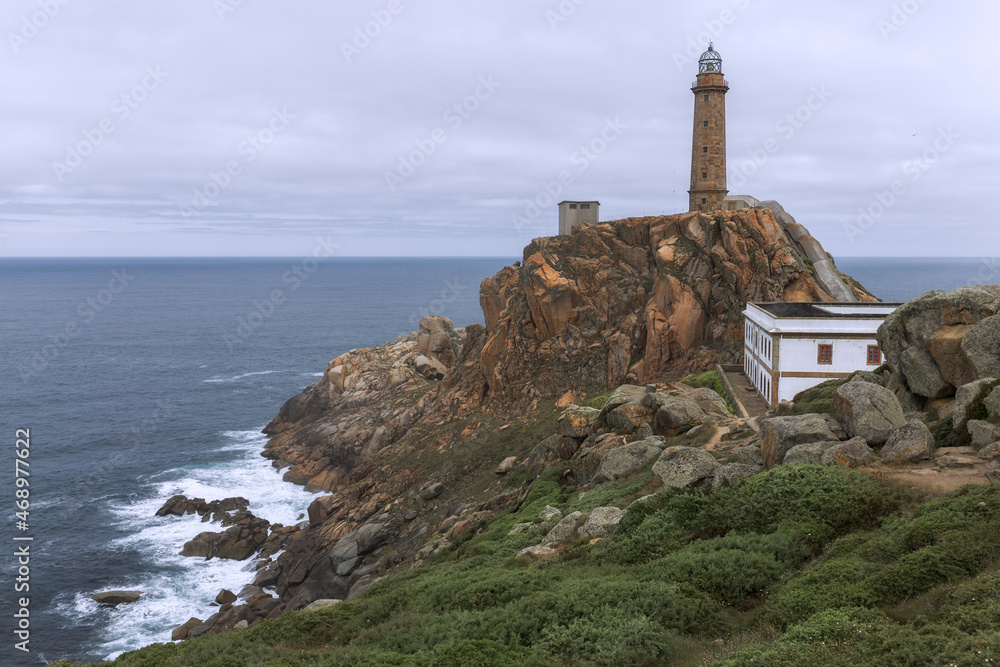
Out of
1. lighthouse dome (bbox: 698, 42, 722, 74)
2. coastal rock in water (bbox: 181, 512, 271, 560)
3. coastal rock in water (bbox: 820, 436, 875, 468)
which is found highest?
lighthouse dome (bbox: 698, 42, 722, 74)

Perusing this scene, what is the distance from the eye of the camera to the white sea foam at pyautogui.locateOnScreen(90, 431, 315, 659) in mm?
39625

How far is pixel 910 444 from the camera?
19891 mm

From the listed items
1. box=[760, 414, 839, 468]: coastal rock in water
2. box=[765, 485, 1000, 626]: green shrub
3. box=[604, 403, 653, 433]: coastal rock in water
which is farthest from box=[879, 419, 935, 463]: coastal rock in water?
box=[604, 403, 653, 433]: coastal rock in water

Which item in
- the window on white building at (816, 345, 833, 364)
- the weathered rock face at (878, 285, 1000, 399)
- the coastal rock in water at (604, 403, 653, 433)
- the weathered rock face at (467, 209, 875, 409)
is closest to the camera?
the weathered rock face at (878, 285, 1000, 399)

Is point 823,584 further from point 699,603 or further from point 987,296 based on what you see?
point 987,296

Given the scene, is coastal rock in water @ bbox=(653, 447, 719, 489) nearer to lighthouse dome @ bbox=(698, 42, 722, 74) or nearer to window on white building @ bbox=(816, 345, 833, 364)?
window on white building @ bbox=(816, 345, 833, 364)

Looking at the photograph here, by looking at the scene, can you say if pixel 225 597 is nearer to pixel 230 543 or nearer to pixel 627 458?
pixel 230 543

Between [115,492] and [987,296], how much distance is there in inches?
2526

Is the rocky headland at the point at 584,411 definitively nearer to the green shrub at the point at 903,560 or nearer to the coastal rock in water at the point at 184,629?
the coastal rock in water at the point at 184,629

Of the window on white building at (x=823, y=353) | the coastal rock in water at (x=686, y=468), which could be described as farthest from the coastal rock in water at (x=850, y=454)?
the window on white building at (x=823, y=353)

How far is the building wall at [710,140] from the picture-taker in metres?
64.4

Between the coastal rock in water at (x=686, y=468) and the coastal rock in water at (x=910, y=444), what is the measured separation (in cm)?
522

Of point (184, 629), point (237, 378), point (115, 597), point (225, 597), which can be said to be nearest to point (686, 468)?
point (184, 629)

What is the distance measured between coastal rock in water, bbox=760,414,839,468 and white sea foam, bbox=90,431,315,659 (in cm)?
3469
